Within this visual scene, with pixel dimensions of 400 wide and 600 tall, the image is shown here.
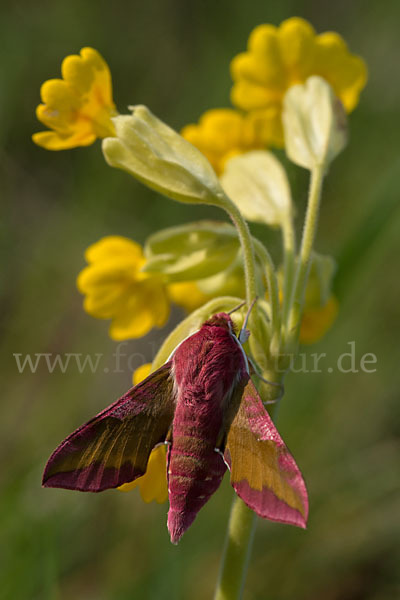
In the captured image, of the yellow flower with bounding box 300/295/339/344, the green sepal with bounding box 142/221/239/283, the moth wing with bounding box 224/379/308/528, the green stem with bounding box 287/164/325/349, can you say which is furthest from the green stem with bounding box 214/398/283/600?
the yellow flower with bounding box 300/295/339/344

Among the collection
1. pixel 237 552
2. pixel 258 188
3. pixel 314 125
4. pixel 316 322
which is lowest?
pixel 237 552

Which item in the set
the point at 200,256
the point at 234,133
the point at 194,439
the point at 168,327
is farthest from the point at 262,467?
the point at 168,327

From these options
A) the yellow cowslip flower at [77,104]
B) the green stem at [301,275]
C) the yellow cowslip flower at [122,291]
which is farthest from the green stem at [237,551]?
the yellow cowslip flower at [77,104]

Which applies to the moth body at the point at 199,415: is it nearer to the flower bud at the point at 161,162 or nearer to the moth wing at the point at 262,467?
the moth wing at the point at 262,467

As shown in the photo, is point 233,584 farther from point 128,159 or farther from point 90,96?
point 90,96

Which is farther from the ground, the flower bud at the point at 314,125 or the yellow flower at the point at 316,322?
the flower bud at the point at 314,125

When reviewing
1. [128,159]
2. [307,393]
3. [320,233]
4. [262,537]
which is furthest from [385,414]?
[128,159]

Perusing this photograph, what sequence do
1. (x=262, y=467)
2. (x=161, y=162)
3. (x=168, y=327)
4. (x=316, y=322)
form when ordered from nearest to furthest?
(x=262, y=467)
(x=161, y=162)
(x=316, y=322)
(x=168, y=327)

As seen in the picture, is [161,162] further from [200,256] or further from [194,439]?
[194,439]
